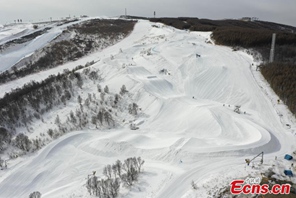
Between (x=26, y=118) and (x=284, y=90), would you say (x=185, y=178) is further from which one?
(x=26, y=118)

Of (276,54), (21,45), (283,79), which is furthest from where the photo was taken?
(21,45)

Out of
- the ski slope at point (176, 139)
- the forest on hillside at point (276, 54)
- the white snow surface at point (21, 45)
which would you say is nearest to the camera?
the ski slope at point (176, 139)

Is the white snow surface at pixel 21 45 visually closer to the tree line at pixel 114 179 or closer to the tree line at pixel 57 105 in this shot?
the tree line at pixel 57 105

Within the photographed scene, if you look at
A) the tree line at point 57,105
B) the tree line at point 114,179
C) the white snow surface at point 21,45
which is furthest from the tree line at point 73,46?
the tree line at point 114,179

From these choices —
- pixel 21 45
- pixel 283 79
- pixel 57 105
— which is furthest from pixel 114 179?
pixel 21 45

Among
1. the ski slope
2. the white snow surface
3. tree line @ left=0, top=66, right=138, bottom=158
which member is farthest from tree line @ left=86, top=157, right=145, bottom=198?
the white snow surface

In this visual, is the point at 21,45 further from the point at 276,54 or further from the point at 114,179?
the point at 276,54

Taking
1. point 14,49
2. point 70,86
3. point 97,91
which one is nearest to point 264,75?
point 97,91

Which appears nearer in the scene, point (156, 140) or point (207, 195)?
point (207, 195)
